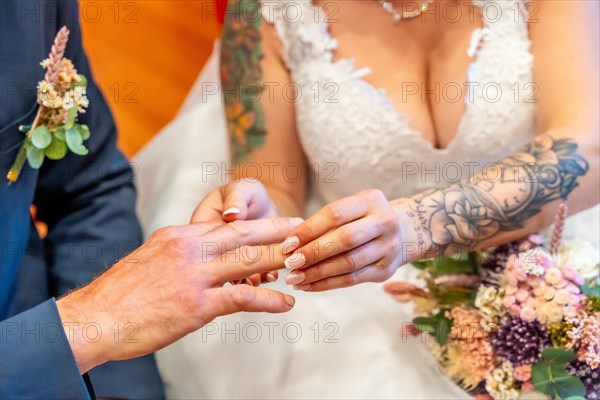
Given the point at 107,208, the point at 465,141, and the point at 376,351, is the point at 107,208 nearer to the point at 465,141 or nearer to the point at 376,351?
the point at 376,351

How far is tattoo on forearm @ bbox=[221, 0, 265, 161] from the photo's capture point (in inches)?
51.6

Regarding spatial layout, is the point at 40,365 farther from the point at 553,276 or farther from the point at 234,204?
the point at 553,276

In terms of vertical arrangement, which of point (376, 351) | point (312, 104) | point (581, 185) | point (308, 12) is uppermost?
point (308, 12)

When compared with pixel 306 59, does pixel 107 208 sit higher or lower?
lower

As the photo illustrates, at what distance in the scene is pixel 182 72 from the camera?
2008 millimetres

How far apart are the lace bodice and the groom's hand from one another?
42 centimetres

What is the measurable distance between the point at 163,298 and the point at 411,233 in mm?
363

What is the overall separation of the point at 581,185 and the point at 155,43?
3.98ft

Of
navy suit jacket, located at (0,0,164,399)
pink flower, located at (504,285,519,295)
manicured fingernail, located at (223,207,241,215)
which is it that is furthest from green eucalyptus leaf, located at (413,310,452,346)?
navy suit jacket, located at (0,0,164,399)

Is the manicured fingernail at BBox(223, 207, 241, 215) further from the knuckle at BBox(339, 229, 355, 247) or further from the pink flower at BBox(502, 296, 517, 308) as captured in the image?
the pink flower at BBox(502, 296, 517, 308)

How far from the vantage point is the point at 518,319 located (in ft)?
3.30

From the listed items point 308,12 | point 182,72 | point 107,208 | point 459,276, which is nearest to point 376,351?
point 459,276

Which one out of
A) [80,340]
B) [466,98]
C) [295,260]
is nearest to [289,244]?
[295,260]

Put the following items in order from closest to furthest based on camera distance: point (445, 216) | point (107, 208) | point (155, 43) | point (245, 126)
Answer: point (445, 216)
point (107, 208)
point (245, 126)
point (155, 43)
